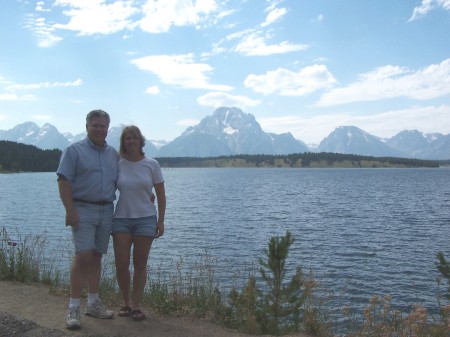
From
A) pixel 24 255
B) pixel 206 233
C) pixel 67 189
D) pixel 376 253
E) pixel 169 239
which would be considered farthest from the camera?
pixel 206 233

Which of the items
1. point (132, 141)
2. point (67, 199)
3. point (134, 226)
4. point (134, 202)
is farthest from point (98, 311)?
point (132, 141)

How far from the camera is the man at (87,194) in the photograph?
6.14 m

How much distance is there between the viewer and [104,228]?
650cm

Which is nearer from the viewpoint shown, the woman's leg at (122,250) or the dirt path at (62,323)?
the dirt path at (62,323)

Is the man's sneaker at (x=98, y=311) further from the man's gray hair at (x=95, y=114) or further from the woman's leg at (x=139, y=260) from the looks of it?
the man's gray hair at (x=95, y=114)

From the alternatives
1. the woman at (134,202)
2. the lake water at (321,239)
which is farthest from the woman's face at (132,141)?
the lake water at (321,239)

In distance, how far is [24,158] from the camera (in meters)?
152

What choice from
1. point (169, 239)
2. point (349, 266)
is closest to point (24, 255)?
point (349, 266)

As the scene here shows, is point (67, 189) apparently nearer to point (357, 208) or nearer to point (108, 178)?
point (108, 178)

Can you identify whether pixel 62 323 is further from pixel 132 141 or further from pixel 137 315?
pixel 132 141

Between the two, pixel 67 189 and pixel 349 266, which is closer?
pixel 67 189

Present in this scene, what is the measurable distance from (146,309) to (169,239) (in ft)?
66.4

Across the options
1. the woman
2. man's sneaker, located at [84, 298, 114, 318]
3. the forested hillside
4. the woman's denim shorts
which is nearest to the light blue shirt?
the woman

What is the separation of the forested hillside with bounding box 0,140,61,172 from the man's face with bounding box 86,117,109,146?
156 metres
